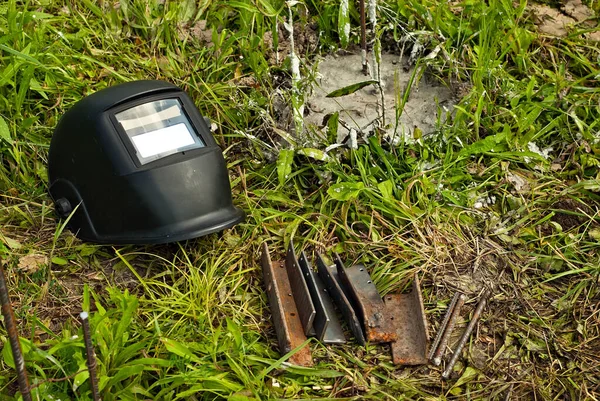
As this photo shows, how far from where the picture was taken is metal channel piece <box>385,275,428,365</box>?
7.86 feet

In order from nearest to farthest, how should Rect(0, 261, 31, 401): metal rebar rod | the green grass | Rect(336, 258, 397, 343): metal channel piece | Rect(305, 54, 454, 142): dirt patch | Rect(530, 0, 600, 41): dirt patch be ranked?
Rect(0, 261, 31, 401): metal rebar rod → the green grass → Rect(336, 258, 397, 343): metal channel piece → Rect(305, 54, 454, 142): dirt patch → Rect(530, 0, 600, 41): dirt patch

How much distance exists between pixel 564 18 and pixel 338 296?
6.51ft

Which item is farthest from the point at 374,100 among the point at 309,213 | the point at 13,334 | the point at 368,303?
the point at 13,334

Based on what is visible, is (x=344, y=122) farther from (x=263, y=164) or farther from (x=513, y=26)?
(x=513, y=26)

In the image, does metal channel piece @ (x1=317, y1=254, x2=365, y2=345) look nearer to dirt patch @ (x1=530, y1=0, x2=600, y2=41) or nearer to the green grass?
the green grass

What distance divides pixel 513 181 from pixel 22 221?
183cm

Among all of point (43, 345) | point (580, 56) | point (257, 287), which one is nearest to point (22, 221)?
point (43, 345)

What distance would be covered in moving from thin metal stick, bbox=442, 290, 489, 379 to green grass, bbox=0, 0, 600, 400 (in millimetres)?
32

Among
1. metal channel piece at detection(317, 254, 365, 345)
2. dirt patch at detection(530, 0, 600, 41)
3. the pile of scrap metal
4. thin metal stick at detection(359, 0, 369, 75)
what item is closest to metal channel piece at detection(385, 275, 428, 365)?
the pile of scrap metal

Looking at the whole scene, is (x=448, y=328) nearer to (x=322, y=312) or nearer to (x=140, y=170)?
(x=322, y=312)

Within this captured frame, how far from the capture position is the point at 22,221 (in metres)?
2.73

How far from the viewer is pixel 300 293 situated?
2475 mm

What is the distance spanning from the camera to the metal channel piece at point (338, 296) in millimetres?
2414

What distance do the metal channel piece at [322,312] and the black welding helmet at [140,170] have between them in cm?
Result: 32
